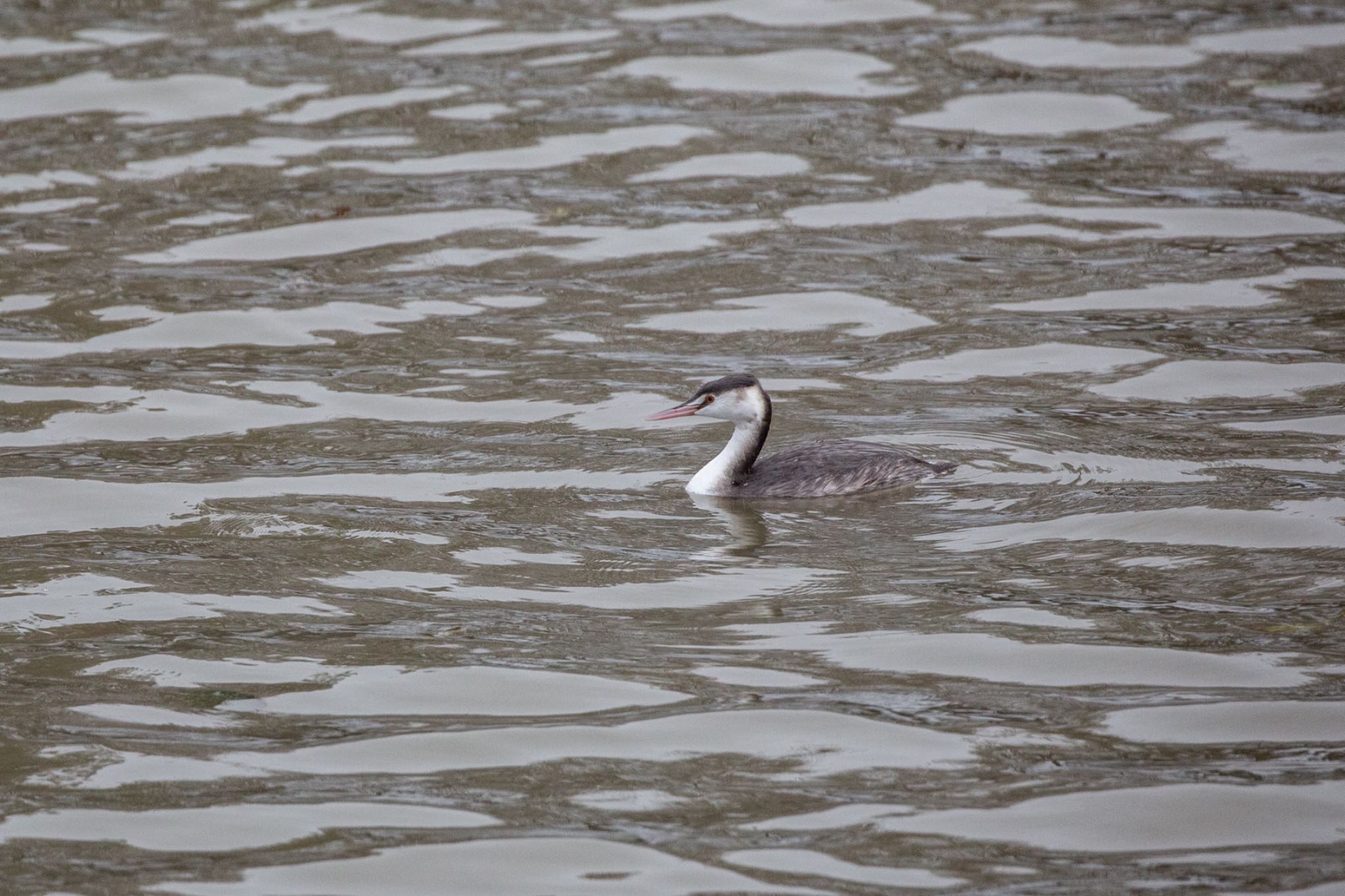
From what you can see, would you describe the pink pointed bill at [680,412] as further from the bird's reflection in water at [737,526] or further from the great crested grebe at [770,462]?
the bird's reflection in water at [737,526]

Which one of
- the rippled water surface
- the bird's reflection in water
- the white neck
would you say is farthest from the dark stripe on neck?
the rippled water surface

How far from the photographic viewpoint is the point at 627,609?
24.5 ft

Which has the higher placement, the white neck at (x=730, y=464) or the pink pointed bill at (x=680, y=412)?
the pink pointed bill at (x=680, y=412)

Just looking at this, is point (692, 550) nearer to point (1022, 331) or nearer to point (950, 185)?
point (1022, 331)

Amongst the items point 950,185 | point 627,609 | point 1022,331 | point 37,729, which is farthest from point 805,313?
point 37,729

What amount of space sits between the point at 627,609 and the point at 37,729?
7.74ft

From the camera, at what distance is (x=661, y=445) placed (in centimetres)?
991

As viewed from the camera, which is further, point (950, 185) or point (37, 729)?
point (950, 185)

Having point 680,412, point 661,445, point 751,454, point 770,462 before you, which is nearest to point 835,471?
point 770,462

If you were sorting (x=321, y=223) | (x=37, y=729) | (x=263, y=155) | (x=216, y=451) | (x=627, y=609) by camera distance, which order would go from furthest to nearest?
(x=263, y=155) → (x=321, y=223) → (x=216, y=451) → (x=627, y=609) → (x=37, y=729)

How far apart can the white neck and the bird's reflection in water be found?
56mm

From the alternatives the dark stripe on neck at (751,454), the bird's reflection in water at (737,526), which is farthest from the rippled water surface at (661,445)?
the dark stripe on neck at (751,454)

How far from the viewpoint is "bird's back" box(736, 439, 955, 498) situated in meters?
8.88

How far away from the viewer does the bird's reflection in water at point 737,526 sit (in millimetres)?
8242
